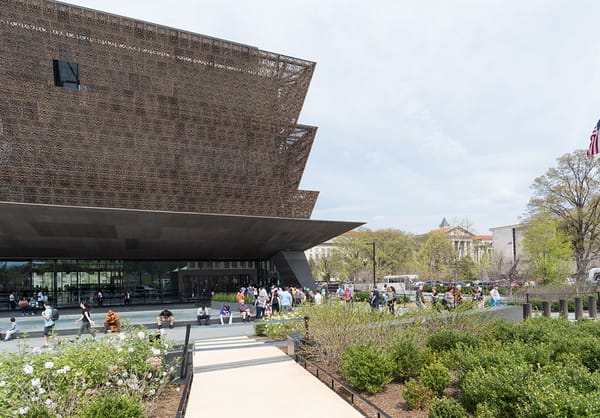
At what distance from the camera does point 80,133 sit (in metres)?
27.6

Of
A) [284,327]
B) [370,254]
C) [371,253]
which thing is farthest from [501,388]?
[371,253]

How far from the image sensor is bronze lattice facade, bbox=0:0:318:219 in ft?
85.9

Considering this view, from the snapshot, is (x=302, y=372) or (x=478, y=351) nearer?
(x=478, y=351)

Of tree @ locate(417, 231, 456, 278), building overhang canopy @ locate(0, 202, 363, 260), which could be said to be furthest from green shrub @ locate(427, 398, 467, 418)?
tree @ locate(417, 231, 456, 278)

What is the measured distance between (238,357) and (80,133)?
75.2 ft

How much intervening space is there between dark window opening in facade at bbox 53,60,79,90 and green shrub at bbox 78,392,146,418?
90.3 feet

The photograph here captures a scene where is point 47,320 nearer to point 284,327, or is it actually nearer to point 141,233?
point 284,327

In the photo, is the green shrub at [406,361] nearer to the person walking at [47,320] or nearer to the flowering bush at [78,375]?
the flowering bush at [78,375]

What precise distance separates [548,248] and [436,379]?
35589 millimetres

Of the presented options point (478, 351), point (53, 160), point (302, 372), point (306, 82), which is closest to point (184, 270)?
point (53, 160)

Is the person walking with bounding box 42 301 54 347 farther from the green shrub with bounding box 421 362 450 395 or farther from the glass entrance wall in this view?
the glass entrance wall

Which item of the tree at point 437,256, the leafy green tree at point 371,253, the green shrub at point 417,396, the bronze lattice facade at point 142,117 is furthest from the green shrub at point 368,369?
the tree at point 437,256

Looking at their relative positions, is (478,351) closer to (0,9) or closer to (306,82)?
(306,82)

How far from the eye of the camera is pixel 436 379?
24.9 feet
